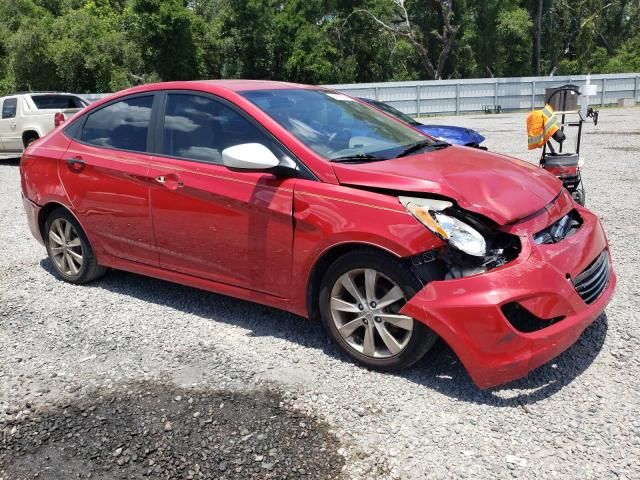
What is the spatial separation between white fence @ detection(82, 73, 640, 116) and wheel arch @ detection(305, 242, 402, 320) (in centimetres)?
2619

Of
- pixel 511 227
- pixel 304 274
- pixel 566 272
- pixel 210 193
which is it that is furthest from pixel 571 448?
pixel 210 193

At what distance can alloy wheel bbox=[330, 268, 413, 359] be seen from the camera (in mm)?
3359

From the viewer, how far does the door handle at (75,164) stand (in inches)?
191

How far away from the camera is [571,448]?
9.13 feet

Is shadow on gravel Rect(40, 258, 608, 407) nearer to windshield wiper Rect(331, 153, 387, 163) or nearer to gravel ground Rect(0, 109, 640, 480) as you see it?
gravel ground Rect(0, 109, 640, 480)

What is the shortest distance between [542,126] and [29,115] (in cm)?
1143

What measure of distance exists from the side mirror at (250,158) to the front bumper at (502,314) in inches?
47.7

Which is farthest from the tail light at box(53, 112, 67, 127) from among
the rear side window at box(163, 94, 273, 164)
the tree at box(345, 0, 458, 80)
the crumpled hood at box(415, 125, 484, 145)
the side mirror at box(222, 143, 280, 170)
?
the tree at box(345, 0, 458, 80)

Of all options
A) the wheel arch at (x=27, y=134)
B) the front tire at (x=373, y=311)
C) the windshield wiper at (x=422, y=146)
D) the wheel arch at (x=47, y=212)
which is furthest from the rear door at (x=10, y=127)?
the front tire at (x=373, y=311)

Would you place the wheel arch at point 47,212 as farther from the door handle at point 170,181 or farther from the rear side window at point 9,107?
the rear side window at point 9,107

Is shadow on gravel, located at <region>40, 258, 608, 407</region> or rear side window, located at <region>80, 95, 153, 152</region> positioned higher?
rear side window, located at <region>80, 95, 153, 152</region>

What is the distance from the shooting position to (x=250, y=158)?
3.60 meters

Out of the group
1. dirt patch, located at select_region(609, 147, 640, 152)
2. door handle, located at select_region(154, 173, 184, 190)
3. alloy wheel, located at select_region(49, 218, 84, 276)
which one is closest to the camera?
door handle, located at select_region(154, 173, 184, 190)

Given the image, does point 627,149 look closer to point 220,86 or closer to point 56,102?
point 220,86
